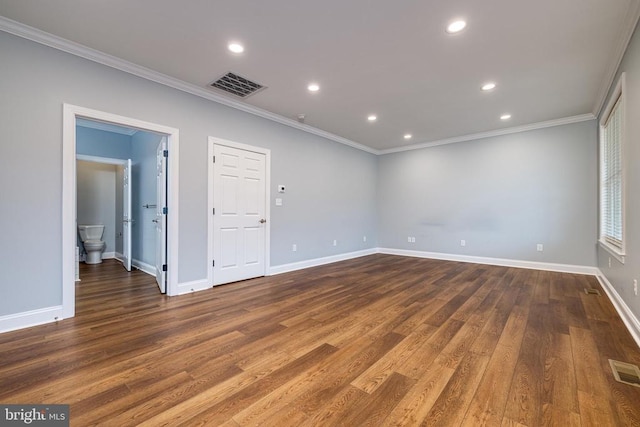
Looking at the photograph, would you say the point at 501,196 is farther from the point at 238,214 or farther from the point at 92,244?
the point at 92,244

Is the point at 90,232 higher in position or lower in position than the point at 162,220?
lower

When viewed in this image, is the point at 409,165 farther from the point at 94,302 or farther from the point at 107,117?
the point at 94,302

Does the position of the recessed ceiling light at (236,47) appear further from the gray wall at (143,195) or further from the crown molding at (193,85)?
the gray wall at (143,195)

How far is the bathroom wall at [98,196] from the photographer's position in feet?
20.5

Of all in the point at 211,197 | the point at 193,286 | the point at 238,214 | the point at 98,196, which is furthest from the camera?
the point at 98,196

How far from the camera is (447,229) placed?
626 centimetres

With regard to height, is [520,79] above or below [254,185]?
above

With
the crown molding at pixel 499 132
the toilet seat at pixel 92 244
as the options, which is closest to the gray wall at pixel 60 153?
the crown molding at pixel 499 132

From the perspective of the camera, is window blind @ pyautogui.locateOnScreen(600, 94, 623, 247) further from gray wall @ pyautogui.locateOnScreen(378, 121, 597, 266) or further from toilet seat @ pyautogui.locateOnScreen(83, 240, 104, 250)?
toilet seat @ pyautogui.locateOnScreen(83, 240, 104, 250)

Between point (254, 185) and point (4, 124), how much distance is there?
2719 millimetres

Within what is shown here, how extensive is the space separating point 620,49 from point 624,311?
2.64 meters

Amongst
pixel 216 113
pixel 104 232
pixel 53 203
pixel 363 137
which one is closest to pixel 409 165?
pixel 363 137

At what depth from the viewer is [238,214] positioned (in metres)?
4.30

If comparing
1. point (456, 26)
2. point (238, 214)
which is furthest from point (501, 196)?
point (238, 214)
